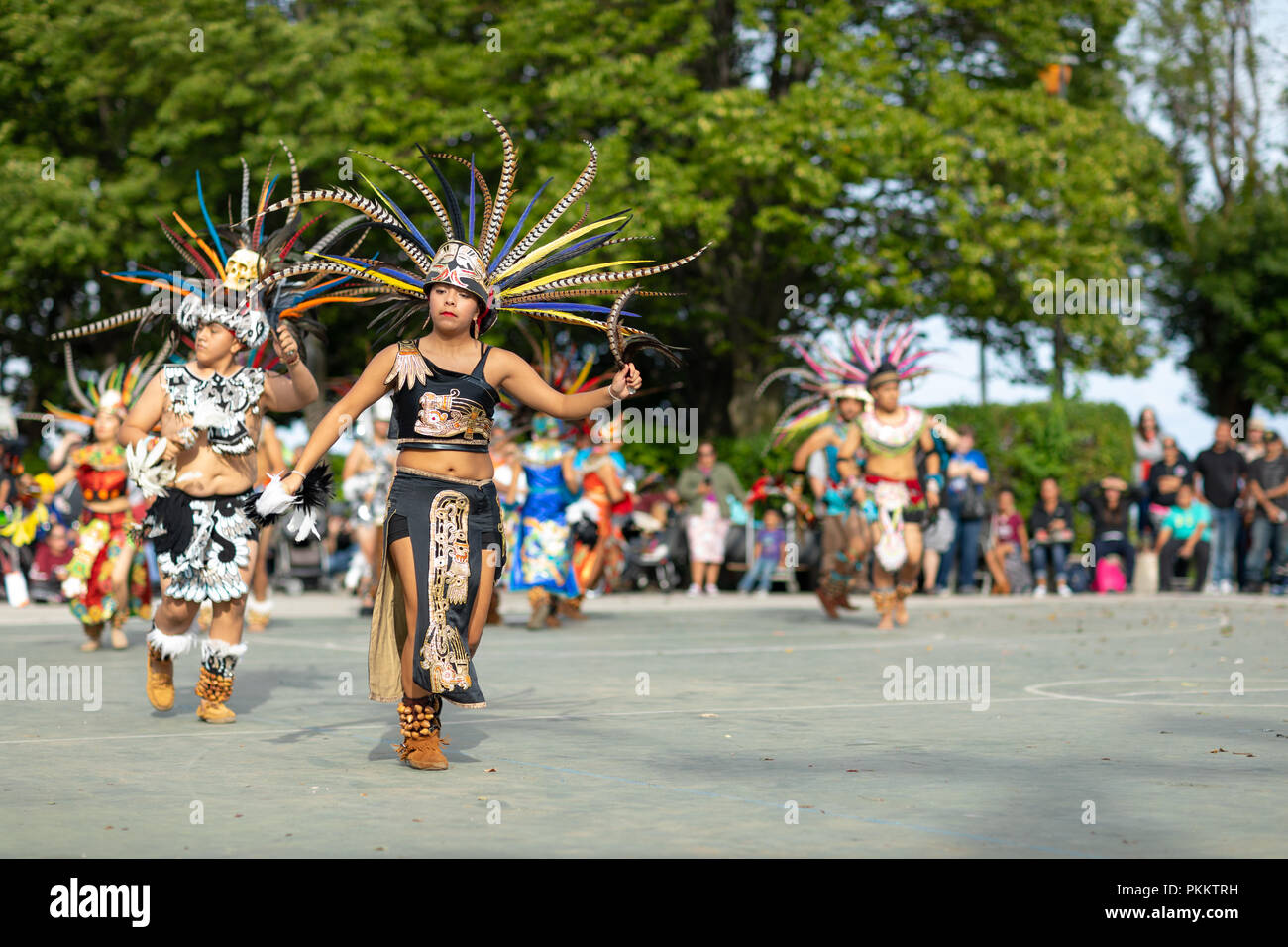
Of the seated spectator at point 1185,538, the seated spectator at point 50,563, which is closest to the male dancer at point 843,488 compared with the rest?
the seated spectator at point 1185,538

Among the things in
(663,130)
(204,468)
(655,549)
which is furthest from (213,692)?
(663,130)

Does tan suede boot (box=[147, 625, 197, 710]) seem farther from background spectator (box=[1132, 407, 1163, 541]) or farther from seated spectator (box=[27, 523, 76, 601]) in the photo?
background spectator (box=[1132, 407, 1163, 541])

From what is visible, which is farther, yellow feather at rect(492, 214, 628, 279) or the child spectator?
the child spectator

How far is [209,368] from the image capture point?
9.66m

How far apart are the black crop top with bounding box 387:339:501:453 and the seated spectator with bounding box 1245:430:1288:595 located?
16.1 m

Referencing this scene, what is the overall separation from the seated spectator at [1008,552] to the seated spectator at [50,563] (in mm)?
11955

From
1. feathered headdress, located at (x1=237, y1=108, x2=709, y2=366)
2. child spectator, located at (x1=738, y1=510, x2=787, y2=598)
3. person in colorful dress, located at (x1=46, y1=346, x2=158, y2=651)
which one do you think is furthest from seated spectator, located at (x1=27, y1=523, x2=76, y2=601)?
feathered headdress, located at (x1=237, y1=108, x2=709, y2=366)

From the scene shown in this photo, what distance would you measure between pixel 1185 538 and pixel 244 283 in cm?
1676

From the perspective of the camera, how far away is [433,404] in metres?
7.81

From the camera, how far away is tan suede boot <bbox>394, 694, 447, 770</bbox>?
751 centimetres

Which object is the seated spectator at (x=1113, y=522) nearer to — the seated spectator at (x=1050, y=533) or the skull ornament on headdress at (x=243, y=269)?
the seated spectator at (x=1050, y=533)

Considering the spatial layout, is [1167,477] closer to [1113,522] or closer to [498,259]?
[1113,522]

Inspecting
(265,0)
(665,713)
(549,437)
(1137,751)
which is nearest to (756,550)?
Result: (549,437)

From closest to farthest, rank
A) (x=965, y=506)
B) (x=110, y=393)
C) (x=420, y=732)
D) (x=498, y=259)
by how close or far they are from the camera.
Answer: (x=420, y=732)
(x=498, y=259)
(x=110, y=393)
(x=965, y=506)
